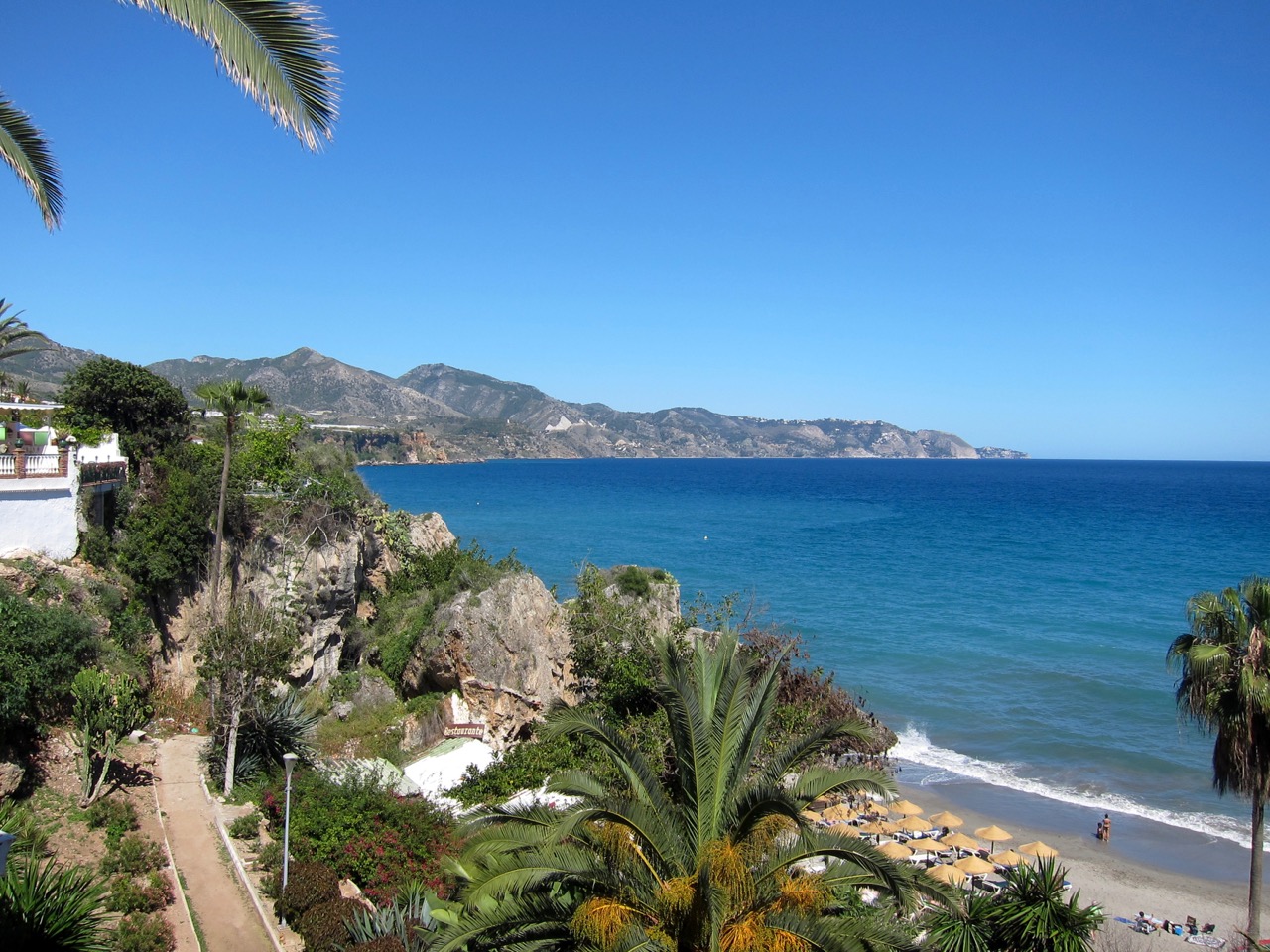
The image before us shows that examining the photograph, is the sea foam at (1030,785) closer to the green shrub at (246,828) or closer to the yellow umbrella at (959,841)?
the yellow umbrella at (959,841)

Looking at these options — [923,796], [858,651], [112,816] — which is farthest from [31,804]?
[858,651]

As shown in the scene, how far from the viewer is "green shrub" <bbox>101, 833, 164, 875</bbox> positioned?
441 inches

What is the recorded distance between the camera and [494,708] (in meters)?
19.0

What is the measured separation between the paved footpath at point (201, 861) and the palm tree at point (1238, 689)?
13.6m

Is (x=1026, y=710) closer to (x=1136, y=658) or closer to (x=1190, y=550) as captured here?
(x=1136, y=658)

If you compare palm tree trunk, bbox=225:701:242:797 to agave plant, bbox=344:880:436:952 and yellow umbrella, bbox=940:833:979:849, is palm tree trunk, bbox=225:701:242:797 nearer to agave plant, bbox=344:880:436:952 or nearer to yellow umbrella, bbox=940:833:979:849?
agave plant, bbox=344:880:436:952

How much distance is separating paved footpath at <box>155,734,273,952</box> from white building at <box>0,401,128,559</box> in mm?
5494

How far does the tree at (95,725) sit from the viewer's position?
13297mm

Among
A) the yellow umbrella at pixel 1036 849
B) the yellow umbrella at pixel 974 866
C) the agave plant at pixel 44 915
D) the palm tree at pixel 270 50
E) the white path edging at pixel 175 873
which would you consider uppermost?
the palm tree at pixel 270 50

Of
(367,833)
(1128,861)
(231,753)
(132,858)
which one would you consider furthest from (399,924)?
(1128,861)

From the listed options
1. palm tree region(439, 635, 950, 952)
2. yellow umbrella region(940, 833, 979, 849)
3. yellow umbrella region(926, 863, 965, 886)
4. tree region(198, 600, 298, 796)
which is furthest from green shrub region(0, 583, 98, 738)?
yellow umbrella region(940, 833, 979, 849)

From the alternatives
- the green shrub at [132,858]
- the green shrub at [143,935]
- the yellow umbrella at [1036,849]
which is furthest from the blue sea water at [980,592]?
the green shrub at [143,935]

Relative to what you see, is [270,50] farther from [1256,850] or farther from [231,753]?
[1256,850]

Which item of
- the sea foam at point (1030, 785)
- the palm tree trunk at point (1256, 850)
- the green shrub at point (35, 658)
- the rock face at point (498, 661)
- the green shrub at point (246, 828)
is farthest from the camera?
the sea foam at point (1030, 785)
